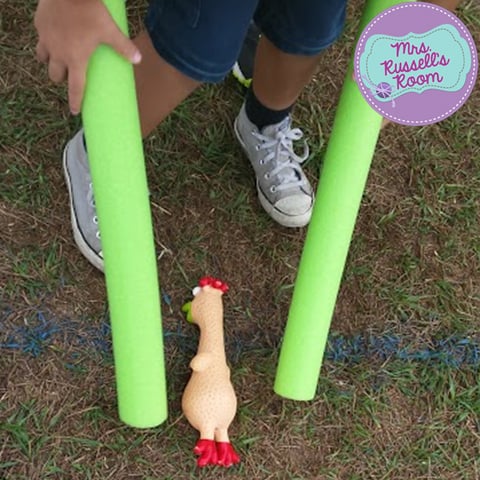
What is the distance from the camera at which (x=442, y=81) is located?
1.07 m

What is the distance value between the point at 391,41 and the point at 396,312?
74 cm

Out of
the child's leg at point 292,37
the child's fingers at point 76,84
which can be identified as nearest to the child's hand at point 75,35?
the child's fingers at point 76,84

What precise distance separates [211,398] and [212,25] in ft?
2.02

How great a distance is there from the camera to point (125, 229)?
1245mm

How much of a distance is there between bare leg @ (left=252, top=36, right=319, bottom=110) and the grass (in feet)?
0.68

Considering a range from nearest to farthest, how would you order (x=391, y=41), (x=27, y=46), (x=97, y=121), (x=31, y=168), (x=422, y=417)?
1. (x=391, y=41)
2. (x=97, y=121)
3. (x=422, y=417)
4. (x=31, y=168)
5. (x=27, y=46)

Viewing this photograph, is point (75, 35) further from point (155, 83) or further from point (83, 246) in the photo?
point (83, 246)

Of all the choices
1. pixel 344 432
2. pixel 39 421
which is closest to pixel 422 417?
pixel 344 432

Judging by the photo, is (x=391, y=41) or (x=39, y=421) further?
(x=39, y=421)

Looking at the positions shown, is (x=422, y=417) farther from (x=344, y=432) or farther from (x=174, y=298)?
(x=174, y=298)

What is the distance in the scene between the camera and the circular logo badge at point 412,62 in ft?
3.41

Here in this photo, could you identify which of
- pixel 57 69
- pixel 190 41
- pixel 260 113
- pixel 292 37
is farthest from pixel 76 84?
pixel 260 113

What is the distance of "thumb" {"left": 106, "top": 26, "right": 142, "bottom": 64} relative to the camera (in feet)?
3.58

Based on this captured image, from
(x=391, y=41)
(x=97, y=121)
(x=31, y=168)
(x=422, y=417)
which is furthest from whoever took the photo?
(x=31, y=168)
